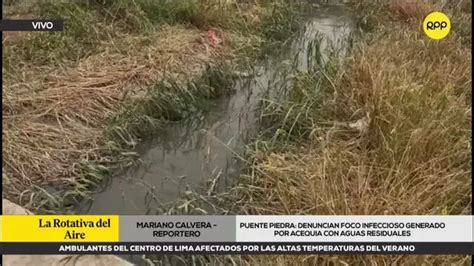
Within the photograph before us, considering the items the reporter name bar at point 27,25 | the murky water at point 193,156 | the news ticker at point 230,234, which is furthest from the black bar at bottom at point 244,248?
the murky water at point 193,156

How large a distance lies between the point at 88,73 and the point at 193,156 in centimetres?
115

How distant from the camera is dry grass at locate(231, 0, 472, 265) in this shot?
256 centimetres

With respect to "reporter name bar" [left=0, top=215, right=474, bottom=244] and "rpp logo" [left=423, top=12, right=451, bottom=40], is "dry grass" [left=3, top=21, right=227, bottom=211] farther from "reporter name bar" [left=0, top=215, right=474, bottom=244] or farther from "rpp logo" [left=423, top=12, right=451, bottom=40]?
"rpp logo" [left=423, top=12, right=451, bottom=40]

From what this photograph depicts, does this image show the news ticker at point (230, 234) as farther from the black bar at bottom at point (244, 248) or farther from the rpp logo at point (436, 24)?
the rpp logo at point (436, 24)

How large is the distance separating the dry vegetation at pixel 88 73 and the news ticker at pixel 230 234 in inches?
35.5

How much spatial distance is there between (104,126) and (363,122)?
5.69 feet

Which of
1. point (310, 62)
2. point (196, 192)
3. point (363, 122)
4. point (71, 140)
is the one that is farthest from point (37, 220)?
point (310, 62)

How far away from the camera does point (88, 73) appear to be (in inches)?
159

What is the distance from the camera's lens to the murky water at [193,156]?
10.3 ft

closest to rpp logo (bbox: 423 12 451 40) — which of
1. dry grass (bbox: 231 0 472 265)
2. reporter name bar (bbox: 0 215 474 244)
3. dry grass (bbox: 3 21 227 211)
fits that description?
dry grass (bbox: 231 0 472 265)

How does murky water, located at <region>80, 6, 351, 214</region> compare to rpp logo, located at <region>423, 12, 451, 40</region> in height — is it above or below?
below

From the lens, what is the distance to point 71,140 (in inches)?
135

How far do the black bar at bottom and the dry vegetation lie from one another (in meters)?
0.92

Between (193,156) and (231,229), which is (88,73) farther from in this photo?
(231,229)
